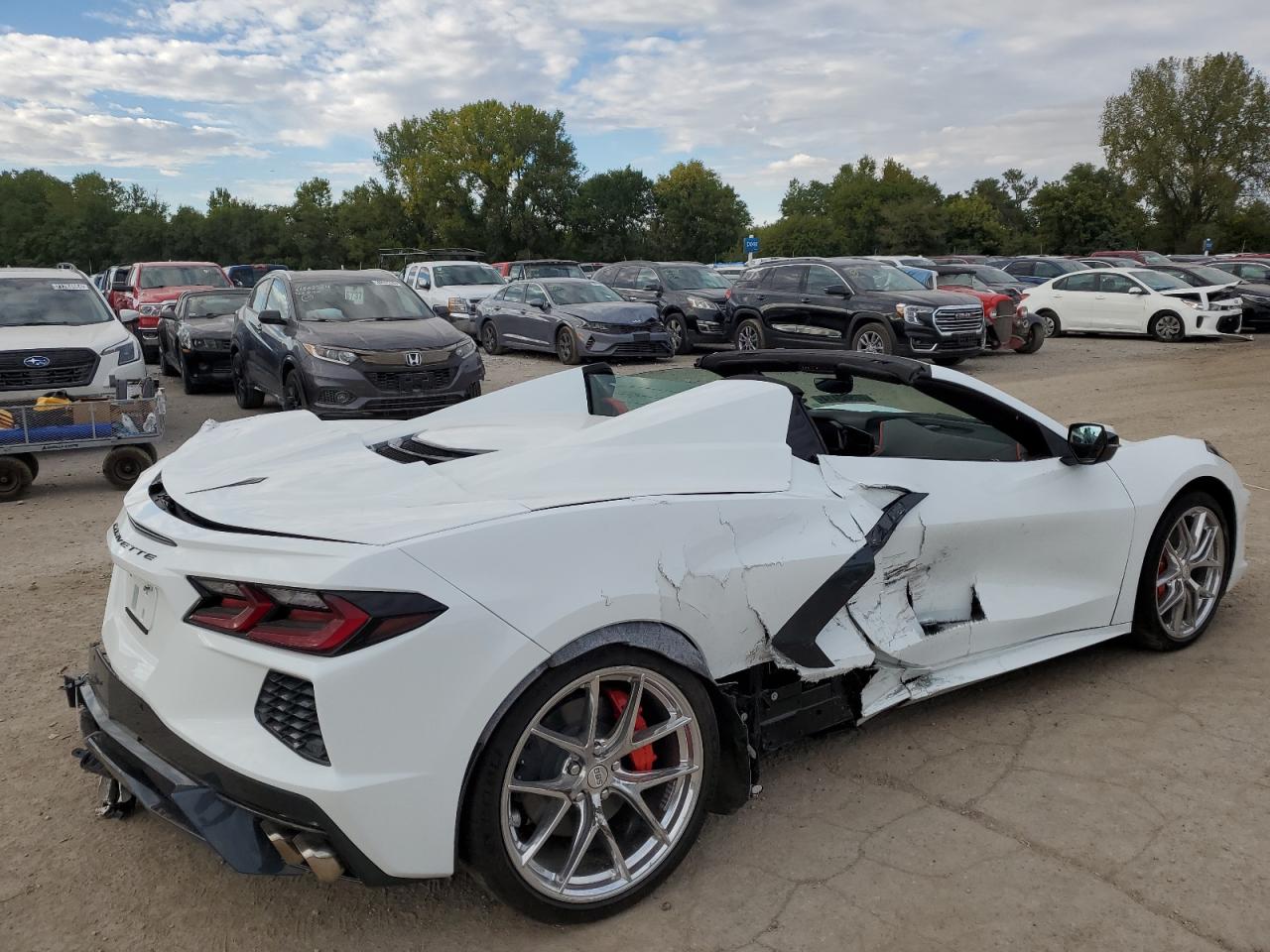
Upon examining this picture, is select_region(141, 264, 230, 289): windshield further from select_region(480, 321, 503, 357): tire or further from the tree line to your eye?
the tree line

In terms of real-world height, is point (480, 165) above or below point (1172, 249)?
above

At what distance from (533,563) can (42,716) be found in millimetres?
2468

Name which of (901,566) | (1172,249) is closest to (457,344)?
(901,566)

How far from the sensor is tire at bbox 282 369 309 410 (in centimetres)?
1045

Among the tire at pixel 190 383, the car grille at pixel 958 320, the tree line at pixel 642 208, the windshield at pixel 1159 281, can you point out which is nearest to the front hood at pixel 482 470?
the tire at pixel 190 383

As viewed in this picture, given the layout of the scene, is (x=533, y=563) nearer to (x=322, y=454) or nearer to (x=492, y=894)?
(x=492, y=894)

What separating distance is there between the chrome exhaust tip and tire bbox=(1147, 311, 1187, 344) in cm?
2168

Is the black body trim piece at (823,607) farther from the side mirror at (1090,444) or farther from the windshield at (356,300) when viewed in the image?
the windshield at (356,300)

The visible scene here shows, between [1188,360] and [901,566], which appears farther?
[1188,360]

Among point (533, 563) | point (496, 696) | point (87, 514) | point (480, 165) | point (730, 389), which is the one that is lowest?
point (87, 514)

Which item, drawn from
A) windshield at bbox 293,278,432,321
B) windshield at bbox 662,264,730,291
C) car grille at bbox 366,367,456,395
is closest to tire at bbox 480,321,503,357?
windshield at bbox 662,264,730,291

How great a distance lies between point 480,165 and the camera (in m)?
79.8

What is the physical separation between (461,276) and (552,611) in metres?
20.7

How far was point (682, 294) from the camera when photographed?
1906cm
